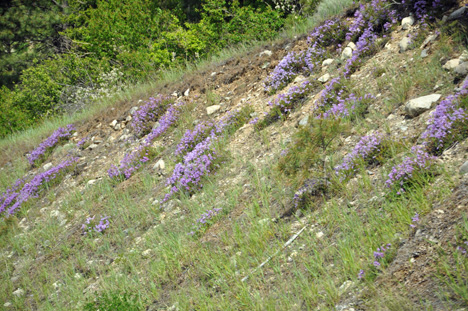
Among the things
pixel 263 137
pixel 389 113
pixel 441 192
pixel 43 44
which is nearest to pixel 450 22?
pixel 389 113

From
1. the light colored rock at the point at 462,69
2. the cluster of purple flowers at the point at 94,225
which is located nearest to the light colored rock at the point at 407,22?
the light colored rock at the point at 462,69

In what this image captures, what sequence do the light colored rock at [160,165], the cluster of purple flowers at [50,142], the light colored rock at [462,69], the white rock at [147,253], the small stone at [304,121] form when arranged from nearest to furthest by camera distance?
the light colored rock at [462,69]
the white rock at [147,253]
the small stone at [304,121]
the light colored rock at [160,165]
the cluster of purple flowers at [50,142]

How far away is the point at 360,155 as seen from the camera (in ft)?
15.3

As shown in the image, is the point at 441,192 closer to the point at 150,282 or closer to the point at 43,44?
the point at 150,282

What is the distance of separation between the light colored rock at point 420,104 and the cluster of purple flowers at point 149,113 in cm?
591

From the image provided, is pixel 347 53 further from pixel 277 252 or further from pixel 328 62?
pixel 277 252

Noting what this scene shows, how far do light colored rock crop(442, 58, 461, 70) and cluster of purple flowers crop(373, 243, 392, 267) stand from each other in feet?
9.67

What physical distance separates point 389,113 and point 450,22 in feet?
5.91

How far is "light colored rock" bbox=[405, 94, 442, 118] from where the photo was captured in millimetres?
4828

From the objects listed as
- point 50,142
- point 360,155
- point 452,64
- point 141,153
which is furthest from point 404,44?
point 50,142

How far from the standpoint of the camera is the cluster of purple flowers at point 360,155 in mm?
4578

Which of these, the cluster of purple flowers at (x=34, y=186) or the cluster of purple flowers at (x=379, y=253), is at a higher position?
the cluster of purple flowers at (x=379, y=253)

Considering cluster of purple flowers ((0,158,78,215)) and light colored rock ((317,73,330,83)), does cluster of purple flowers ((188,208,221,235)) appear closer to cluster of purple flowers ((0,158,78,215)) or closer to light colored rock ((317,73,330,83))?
light colored rock ((317,73,330,83))

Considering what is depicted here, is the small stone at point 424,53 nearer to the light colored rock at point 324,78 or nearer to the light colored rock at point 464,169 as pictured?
the light colored rock at point 324,78
